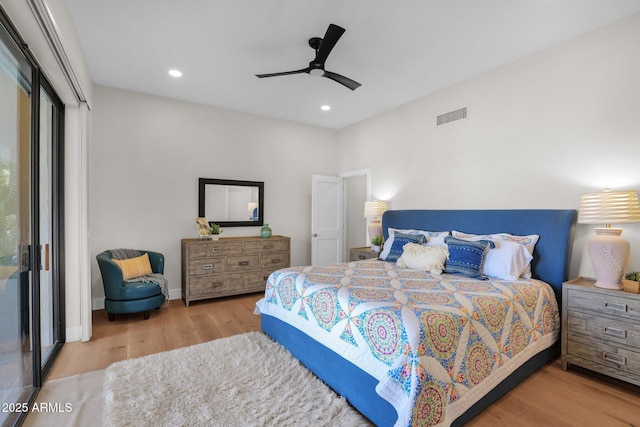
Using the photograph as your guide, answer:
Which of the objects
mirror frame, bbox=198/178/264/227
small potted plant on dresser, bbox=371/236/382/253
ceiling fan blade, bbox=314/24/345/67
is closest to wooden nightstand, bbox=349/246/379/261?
small potted plant on dresser, bbox=371/236/382/253

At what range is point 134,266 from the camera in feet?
12.3

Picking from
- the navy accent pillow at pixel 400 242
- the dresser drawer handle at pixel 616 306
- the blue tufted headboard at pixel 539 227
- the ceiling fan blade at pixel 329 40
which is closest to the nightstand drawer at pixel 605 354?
the dresser drawer handle at pixel 616 306

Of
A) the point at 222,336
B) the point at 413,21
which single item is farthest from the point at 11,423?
the point at 413,21

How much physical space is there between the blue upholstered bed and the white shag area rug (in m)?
0.11

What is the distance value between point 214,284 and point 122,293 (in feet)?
3.70

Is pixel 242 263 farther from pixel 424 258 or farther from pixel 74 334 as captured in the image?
pixel 424 258

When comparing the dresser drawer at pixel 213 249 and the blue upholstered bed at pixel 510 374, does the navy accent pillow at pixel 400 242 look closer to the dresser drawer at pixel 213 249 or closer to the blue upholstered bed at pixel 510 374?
the blue upholstered bed at pixel 510 374

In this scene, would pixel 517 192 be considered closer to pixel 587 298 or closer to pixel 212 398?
pixel 587 298

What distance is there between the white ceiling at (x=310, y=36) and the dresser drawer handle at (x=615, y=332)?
2508 millimetres

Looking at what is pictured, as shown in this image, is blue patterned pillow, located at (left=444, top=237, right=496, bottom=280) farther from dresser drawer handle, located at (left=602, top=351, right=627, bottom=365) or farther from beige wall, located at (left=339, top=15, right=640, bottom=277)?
dresser drawer handle, located at (left=602, top=351, right=627, bottom=365)

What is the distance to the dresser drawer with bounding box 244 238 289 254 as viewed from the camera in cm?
455

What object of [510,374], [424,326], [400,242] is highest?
[400,242]

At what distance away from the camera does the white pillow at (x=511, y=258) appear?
2767mm

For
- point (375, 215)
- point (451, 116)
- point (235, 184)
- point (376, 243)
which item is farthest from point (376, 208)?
point (235, 184)
